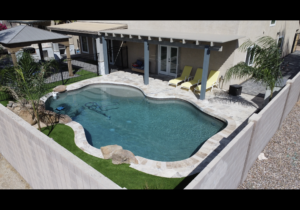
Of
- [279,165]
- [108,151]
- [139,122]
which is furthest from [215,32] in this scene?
[108,151]

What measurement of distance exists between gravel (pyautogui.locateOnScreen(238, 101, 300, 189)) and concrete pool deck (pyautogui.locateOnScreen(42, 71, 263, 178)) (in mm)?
1494

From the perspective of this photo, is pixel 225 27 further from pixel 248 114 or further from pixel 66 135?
pixel 66 135

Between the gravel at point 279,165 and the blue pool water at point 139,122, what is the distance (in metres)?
2.52

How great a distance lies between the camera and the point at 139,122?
444 inches

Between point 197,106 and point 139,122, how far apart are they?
358 centimetres

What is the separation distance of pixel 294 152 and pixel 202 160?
3.31m

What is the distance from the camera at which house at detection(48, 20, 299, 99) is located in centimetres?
1302

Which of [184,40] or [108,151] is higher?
[184,40]

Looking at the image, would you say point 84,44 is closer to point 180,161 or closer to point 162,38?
point 162,38

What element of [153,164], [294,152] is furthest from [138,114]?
[294,152]

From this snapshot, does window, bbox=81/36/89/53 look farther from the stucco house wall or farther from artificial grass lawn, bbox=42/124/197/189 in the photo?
artificial grass lawn, bbox=42/124/197/189

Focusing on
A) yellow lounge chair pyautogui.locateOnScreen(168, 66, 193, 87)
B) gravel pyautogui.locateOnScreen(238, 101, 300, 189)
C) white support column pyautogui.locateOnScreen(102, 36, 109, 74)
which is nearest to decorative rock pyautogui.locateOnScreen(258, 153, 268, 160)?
gravel pyautogui.locateOnScreen(238, 101, 300, 189)
